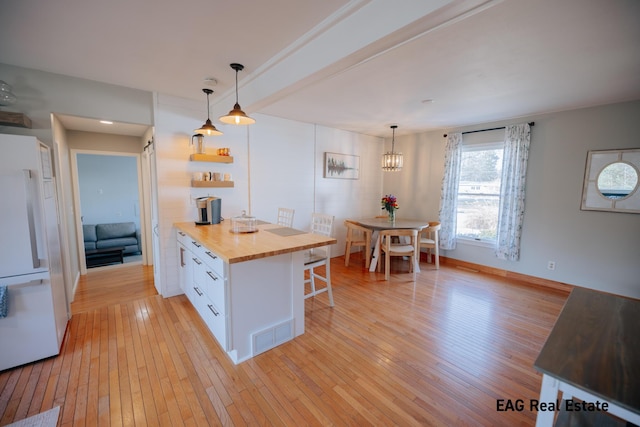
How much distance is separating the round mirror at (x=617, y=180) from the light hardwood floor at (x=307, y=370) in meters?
1.71

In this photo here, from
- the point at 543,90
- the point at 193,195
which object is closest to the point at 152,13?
the point at 193,195

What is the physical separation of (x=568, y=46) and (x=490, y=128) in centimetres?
245

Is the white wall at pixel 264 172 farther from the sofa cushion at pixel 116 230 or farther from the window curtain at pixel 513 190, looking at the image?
the sofa cushion at pixel 116 230

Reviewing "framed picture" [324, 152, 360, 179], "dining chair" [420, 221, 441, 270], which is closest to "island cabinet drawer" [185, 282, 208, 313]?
"framed picture" [324, 152, 360, 179]

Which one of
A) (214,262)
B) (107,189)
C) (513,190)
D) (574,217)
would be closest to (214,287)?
(214,262)

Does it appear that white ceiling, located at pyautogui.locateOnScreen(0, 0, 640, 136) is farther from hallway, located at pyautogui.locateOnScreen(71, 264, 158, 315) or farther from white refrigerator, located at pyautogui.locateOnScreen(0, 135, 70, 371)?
hallway, located at pyautogui.locateOnScreen(71, 264, 158, 315)

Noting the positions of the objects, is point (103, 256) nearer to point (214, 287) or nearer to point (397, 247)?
point (214, 287)

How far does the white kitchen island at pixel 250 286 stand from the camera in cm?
197

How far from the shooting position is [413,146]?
517cm

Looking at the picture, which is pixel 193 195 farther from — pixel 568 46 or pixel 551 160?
pixel 551 160

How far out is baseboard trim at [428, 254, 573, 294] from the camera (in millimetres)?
3632

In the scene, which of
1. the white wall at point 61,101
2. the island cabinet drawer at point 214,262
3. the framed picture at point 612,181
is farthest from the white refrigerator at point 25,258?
the framed picture at point 612,181

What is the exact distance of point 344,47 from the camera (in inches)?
65.5

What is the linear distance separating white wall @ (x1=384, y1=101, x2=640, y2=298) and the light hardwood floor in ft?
3.49
